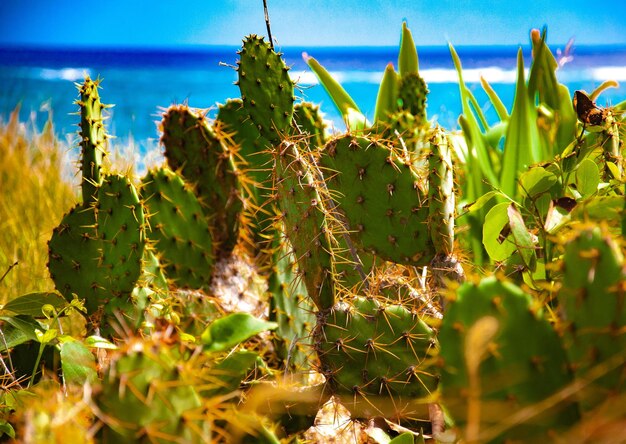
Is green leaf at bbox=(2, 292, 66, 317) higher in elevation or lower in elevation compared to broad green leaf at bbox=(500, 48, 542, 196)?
lower

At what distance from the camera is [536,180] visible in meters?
0.72

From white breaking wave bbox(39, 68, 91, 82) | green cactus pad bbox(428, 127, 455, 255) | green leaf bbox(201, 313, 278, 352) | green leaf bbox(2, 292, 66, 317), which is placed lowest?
green leaf bbox(2, 292, 66, 317)

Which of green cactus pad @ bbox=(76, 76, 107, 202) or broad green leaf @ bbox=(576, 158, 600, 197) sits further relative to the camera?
green cactus pad @ bbox=(76, 76, 107, 202)

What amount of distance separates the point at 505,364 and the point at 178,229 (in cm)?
85

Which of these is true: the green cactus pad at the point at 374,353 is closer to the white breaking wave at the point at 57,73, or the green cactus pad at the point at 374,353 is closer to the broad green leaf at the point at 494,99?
the broad green leaf at the point at 494,99

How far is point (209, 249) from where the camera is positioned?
46.1 inches

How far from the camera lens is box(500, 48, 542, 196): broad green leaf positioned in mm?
1476

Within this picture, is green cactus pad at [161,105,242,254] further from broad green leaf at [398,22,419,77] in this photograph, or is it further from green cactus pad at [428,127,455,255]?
broad green leaf at [398,22,419,77]

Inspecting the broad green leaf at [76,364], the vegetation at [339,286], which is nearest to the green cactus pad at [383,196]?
the vegetation at [339,286]

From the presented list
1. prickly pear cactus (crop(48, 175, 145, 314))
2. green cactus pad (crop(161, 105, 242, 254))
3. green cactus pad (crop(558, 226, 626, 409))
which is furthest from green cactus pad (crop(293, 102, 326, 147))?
green cactus pad (crop(558, 226, 626, 409))

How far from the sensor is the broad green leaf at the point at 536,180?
2.33 ft

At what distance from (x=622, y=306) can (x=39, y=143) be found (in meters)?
2.40

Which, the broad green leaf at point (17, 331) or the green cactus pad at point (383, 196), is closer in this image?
the broad green leaf at point (17, 331)

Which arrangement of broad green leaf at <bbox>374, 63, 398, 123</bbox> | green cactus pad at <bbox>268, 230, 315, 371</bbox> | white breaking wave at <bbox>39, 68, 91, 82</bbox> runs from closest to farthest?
1. green cactus pad at <bbox>268, 230, 315, 371</bbox>
2. broad green leaf at <bbox>374, 63, 398, 123</bbox>
3. white breaking wave at <bbox>39, 68, 91, 82</bbox>
